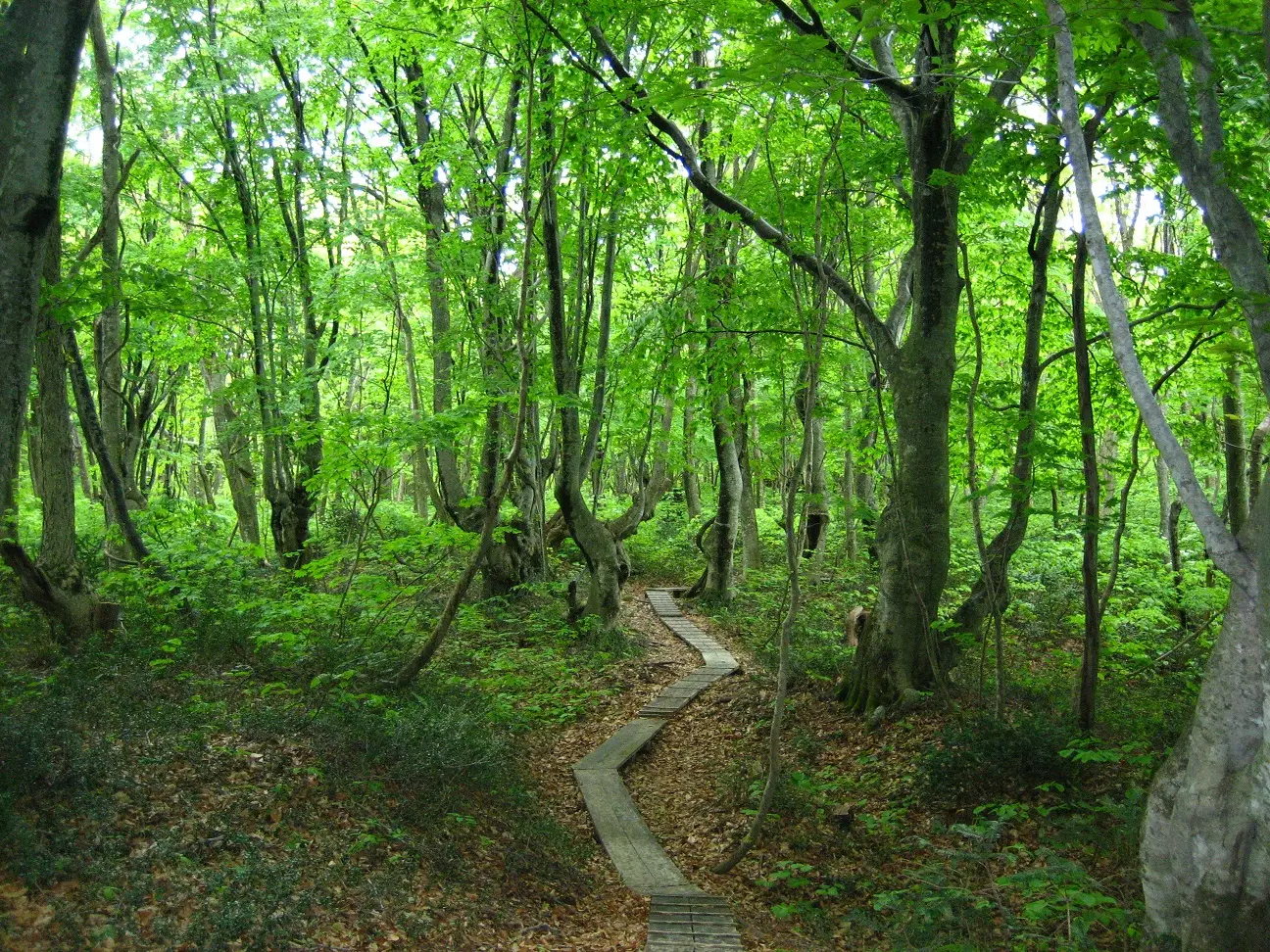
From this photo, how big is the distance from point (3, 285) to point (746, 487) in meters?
15.1

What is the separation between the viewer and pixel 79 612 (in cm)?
739

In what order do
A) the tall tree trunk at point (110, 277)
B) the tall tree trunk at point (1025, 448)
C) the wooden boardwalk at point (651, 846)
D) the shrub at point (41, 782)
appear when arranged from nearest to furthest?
1. the shrub at point (41, 782)
2. the wooden boardwalk at point (651, 846)
3. the tall tree trunk at point (1025, 448)
4. the tall tree trunk at point (110, 277)

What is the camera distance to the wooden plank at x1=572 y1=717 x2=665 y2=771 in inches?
316

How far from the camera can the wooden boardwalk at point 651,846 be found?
5047 millimetres

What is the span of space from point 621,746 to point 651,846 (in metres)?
2.09

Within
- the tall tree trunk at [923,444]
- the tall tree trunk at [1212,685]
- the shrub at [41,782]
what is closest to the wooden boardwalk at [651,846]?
the tall tree trunk at [1212,685]

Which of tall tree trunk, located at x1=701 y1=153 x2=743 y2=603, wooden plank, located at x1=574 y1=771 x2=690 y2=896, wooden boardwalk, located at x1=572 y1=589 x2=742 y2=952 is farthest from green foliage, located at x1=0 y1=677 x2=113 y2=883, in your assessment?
tall tree trunk, located at x1=701 y1=153 x2=743 y2=603

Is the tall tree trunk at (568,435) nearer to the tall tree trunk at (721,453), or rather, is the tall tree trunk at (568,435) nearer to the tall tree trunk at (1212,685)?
the tall tree trunk at (721,453)

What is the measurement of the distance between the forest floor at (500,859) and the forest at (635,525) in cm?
3

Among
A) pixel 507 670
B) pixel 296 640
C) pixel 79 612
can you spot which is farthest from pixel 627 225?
pixel 79 612

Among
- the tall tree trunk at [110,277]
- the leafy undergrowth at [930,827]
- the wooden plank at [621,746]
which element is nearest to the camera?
the leafy undergrowth at [930,827]

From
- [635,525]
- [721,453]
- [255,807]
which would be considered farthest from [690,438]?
[255,807]

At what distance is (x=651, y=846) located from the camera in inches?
255

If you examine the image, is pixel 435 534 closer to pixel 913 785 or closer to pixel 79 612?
pixel 79 612
